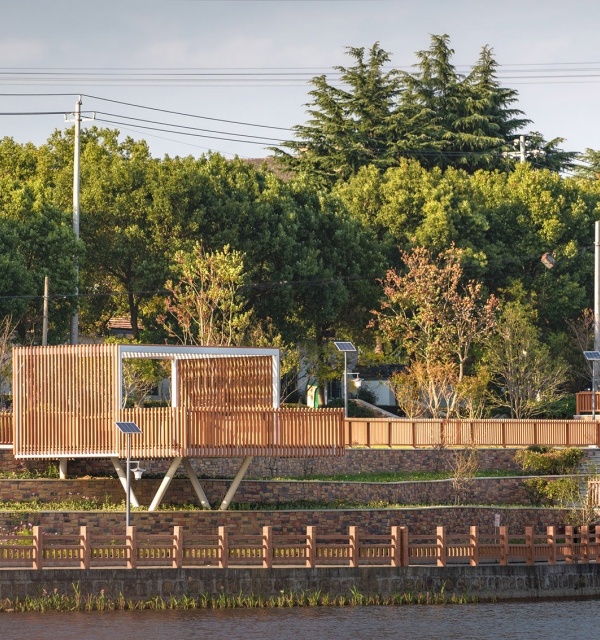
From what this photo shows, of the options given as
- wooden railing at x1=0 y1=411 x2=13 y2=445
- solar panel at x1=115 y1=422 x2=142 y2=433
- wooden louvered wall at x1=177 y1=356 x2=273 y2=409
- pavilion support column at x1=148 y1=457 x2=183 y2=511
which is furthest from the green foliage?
wooden railing at x1=0 y1=411 x2=13 y2=445

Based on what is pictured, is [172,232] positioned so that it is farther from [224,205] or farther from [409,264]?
[409,264]

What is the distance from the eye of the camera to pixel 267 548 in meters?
48.1

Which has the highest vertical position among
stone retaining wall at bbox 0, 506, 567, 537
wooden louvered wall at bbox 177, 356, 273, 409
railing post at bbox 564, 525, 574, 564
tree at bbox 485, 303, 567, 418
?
tree at bbox 485, 303, 567, 418

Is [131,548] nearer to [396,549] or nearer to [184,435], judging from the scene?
[184,435]

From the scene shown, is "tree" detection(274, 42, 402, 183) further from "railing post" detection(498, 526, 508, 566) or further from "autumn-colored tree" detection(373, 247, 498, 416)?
"railing post" detection(498, 526, 508, 566)

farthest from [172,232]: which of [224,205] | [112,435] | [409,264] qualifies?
[112,435]

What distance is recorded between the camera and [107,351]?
52.5 m

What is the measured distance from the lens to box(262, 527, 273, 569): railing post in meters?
48.0

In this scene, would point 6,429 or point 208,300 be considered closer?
point 6,429

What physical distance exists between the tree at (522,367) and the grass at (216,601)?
2433 centimetres

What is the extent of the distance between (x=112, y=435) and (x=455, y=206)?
1437 inches

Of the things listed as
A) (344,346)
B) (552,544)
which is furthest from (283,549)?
(344,346)

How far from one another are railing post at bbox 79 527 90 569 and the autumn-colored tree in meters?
25.7

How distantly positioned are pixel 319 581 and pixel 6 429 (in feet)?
41.7
